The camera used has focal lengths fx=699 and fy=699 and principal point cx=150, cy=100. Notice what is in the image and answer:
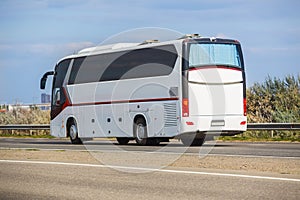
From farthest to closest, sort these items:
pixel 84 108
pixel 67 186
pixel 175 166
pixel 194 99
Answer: pixel 84 108 → pixel 194 99 → pixel 175 166 → pixel 67 186

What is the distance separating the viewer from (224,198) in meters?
10.6

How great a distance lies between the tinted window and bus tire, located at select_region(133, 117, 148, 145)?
5.96 ft

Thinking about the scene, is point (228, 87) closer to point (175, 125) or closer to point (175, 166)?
point (175, 125)

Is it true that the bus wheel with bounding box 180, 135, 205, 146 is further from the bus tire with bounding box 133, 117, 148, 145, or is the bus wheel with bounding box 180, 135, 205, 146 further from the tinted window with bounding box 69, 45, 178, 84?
the tinted window with bounding box 69, 45, 178, 84

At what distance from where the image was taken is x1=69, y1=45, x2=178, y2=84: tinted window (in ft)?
84.3

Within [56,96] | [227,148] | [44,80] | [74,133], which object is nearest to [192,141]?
[227,148]

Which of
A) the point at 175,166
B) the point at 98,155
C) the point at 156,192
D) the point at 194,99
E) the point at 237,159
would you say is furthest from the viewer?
the point at 194,99

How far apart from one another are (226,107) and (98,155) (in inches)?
296

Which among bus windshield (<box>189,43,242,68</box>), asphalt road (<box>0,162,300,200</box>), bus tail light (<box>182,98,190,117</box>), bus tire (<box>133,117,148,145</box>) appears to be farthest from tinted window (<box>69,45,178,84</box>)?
asphalt road (<box>0,162,300,200</box>)

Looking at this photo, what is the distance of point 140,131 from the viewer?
27500mm

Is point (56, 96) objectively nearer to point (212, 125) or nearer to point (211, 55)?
point (212, 125)

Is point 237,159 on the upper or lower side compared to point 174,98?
lower

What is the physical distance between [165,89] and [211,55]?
2109 mm

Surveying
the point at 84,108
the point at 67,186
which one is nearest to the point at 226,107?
the point at 84,108
